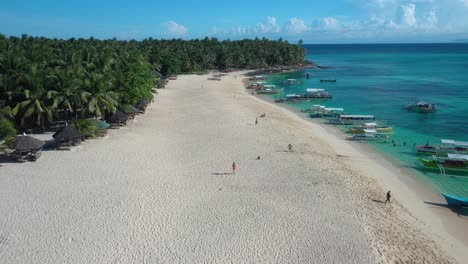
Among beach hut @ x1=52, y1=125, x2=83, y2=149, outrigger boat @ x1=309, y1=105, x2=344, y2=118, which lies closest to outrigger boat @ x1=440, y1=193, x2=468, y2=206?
outrigger boat @ x1=309, y1=105, x2=344, y2=118

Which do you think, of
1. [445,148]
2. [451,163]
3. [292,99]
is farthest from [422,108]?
[451,163]

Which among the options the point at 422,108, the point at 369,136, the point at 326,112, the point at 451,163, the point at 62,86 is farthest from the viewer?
the point at 422,108

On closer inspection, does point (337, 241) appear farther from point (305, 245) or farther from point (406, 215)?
point (406, 215)

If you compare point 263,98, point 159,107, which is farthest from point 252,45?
point 159,107

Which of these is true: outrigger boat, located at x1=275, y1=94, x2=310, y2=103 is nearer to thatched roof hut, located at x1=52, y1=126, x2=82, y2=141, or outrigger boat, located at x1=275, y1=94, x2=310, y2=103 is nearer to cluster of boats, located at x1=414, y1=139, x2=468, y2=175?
cluster of boats, located at x1=414, y1=139, x2=468, y2=175

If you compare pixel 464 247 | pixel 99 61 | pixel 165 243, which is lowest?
pixel 464 247

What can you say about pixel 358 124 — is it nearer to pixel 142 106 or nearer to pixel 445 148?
pixel 445 148

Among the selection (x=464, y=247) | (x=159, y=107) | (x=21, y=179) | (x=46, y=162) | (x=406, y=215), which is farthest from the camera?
(x=159, y=107)

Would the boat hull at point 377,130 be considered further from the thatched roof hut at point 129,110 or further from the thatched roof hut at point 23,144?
the thatched roof hut at point 23,144
